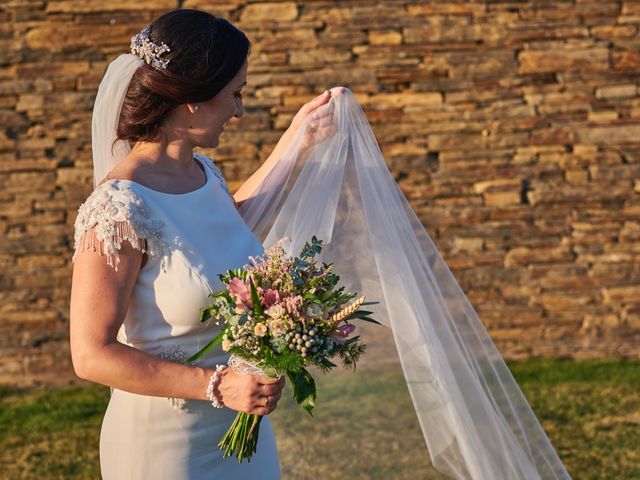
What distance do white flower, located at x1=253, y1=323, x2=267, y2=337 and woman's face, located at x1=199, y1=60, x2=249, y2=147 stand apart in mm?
644

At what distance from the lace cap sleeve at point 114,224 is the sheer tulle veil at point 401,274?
344 mm

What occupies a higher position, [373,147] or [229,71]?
[229,71]

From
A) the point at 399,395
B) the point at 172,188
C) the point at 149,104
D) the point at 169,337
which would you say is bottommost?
the point at 399,395

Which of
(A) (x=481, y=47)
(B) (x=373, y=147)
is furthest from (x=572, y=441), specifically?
(B) (x=373, y=147)

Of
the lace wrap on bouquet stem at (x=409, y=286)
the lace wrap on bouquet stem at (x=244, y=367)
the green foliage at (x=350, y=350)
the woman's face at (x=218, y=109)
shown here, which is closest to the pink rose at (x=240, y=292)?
the lace wrap on bouquet stem at (x=244, y=367)

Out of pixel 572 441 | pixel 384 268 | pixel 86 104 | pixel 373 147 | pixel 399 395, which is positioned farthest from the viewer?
pixel 86 104

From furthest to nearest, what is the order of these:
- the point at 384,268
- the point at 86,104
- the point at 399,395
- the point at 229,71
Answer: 1. the point at 86,104
2. the point at 399,395
3. the point at 384,268
4. the point at 229,71

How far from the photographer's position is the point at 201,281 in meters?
2.50

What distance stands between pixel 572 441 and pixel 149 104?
3.94 metres

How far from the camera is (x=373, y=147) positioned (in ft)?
10.5

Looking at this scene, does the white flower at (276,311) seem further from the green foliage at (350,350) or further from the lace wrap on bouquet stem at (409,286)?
the lace wrap on bouquet stem at (409,286)

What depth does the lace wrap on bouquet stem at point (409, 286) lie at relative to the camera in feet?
9.12

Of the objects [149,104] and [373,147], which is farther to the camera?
[373,147]

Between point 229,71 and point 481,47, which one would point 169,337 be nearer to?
point 229,71
